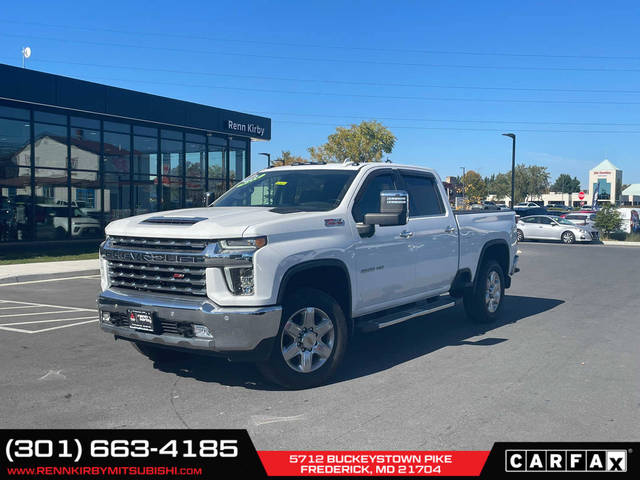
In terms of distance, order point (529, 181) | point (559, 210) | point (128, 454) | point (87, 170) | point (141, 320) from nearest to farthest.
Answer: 1. point (128, 454)
2. point (141, 320)
3. point (87, 170)
4. point (559, 210)
5. point (529, 181)

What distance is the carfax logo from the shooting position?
386 cm

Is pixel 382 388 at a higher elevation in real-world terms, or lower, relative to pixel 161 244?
lower

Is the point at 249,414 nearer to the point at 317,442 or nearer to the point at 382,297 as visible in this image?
the point at 317,442

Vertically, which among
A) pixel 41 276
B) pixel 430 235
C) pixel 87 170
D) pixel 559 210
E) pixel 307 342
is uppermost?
pixel 87 170

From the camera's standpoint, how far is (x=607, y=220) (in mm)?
32688

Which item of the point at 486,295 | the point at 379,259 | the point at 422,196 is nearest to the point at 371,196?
the point at 379,259

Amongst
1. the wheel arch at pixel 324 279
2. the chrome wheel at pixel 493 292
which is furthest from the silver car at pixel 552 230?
the wheel arch at pixel 324 279

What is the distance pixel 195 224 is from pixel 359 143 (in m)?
59.0

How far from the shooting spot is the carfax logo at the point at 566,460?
3.86m

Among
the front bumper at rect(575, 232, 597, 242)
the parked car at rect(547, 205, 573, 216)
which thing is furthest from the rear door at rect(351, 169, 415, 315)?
the parked car at rect(547, 205, 573, 216)

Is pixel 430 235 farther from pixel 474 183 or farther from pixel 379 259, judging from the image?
pixel 474 183

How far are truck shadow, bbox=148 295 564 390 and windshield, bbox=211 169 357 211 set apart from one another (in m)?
1.65

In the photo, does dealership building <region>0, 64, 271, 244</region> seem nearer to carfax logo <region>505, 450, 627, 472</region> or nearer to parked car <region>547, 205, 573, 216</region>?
carfax logo <region>505, 450, 627, 472</region>

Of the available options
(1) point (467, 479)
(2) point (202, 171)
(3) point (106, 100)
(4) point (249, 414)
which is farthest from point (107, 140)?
(1) point (467, 479)
